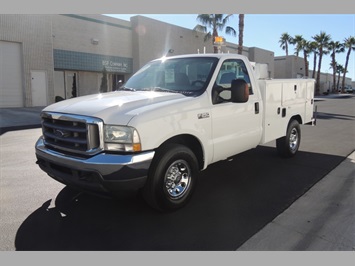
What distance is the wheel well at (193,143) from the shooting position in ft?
13.6

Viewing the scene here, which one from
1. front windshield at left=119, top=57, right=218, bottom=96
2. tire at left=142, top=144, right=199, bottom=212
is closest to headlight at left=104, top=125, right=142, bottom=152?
tire at left=142, top=144, right=199, bottom=212

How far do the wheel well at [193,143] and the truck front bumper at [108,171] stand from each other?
650mm

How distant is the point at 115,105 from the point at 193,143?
1.24 meters

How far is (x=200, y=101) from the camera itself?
165 inches

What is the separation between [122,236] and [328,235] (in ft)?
7.53

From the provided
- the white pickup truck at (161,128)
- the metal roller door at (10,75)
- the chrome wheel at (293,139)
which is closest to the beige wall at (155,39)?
the metal roller door at (10,75)

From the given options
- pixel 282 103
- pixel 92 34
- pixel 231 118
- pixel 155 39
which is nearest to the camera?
pixel 231 118

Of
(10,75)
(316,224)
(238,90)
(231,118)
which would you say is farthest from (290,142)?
(10,75)

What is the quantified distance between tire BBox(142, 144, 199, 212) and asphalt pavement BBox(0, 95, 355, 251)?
1076 mm

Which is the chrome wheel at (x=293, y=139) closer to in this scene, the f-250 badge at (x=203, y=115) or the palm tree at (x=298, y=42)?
the f-250 badge at (x=203, y=115)

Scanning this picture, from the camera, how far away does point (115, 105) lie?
3701 mm

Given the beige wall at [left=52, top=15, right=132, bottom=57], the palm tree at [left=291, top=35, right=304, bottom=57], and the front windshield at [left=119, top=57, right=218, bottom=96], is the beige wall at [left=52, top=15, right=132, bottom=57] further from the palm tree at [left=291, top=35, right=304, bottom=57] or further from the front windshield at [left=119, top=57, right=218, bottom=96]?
the palm tree at [left=291, top=35, right=304, bottom=57]

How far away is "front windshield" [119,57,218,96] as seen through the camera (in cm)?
452

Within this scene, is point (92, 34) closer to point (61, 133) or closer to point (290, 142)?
point (290, 142)
